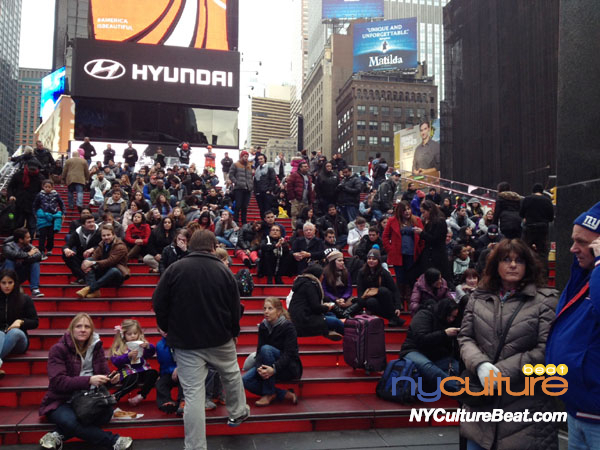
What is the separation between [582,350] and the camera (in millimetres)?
2586

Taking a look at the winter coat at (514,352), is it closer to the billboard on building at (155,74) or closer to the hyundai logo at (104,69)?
the billboard on building at (155,74)

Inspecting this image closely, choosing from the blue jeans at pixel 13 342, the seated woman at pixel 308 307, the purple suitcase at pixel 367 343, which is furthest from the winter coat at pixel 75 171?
the purple suitcase at pixel 367 343

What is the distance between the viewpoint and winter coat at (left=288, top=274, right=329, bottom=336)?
24.1 ft

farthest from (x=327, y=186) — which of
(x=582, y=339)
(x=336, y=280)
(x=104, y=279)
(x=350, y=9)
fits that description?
(x=350, y=9)

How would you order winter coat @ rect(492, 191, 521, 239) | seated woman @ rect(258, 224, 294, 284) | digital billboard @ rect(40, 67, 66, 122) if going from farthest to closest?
digital billboard @ rect(40, 67, 66, 122) → seated woman @ rect(258, 224, 294, 284) → winter coat @ rect(492, 191, 521, 239)

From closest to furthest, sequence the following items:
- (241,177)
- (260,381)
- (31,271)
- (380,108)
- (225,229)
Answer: (260,381) → (31,271) → (225,229) → (241,177) → (380,108)

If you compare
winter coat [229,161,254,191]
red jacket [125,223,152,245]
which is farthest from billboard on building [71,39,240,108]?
red jacket [125,223,152,245]

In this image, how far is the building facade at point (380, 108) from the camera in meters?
111

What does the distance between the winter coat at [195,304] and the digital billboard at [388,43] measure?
83.2 m

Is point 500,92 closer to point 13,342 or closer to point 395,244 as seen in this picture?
point 395,244

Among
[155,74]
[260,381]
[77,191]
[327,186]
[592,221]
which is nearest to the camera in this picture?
[592,221]

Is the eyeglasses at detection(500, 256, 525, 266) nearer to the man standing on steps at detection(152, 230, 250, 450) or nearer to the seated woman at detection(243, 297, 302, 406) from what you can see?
the man standing on steps at detection(152, 230, 250, 450)

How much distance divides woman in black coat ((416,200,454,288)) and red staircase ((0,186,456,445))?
1.08m

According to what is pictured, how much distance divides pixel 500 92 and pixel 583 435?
29775 mm
